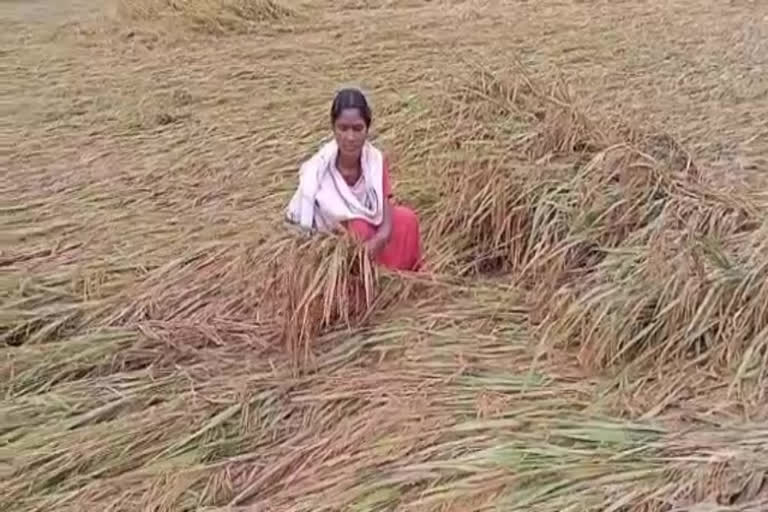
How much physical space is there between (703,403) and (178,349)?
3.19 feet

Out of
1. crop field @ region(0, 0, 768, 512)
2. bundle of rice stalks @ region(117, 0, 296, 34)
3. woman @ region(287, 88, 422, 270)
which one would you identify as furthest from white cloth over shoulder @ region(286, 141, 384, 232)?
bundle of rice stalks @ region(117, 0, 296, 34)

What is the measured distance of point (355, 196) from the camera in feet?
8.75

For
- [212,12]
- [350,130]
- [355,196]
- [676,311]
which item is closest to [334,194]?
[355,196]

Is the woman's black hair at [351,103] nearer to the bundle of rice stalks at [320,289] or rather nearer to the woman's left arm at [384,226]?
the woman's left arm at [384,226]

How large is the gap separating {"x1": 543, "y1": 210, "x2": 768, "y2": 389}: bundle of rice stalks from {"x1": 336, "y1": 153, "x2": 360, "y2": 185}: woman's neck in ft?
1.95

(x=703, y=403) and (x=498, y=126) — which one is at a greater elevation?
(x=498, y=126)

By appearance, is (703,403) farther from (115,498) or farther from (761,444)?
(115,498)

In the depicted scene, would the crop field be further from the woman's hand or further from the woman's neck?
the woman's neck

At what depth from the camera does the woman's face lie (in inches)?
102

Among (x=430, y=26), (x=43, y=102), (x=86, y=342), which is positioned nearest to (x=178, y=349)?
(x=86, y=342)

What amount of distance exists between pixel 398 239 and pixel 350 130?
0.26m

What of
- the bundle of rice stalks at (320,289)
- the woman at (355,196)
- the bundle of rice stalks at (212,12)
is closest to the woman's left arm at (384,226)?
the woman at (355,196)

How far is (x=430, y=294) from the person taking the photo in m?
2.46

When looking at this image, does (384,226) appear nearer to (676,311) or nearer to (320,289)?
(320,289)
